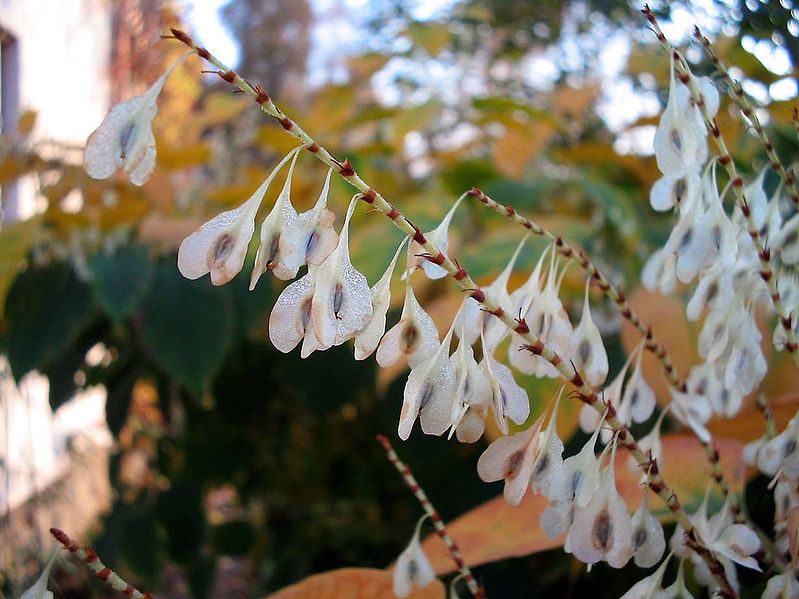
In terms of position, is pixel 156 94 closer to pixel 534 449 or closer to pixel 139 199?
pixel 534 449

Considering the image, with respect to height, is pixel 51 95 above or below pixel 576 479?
below

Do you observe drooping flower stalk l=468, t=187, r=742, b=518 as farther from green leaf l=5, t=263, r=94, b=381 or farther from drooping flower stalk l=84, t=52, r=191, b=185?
green leaf l=5, t=263, r=94, b=381

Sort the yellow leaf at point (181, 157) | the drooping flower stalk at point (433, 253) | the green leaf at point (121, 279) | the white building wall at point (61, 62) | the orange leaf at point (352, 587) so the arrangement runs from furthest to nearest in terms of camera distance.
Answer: the white building wall at point (61, 62)
the yellow leaf at point (181, 157)
the green leaf at point (121, 279)
the orange leaf at point (352, 587)
the drooping flower stalk at point (433, 253)

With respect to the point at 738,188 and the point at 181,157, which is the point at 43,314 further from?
the point at 738,188

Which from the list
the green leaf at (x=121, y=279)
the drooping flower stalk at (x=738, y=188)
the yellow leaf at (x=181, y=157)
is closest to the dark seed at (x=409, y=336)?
the drooping flower stalk at (x=738, y=188)

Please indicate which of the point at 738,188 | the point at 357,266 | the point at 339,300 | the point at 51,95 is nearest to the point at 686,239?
the point at 738,188

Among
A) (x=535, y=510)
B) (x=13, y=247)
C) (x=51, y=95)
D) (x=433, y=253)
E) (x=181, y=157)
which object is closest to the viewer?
(x=433, y=253)

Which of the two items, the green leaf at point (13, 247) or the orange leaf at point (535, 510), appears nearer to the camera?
the orange leaf at point (535, 510)

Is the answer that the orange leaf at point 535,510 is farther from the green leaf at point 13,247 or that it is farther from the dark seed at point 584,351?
the green leaf at point 13,247
